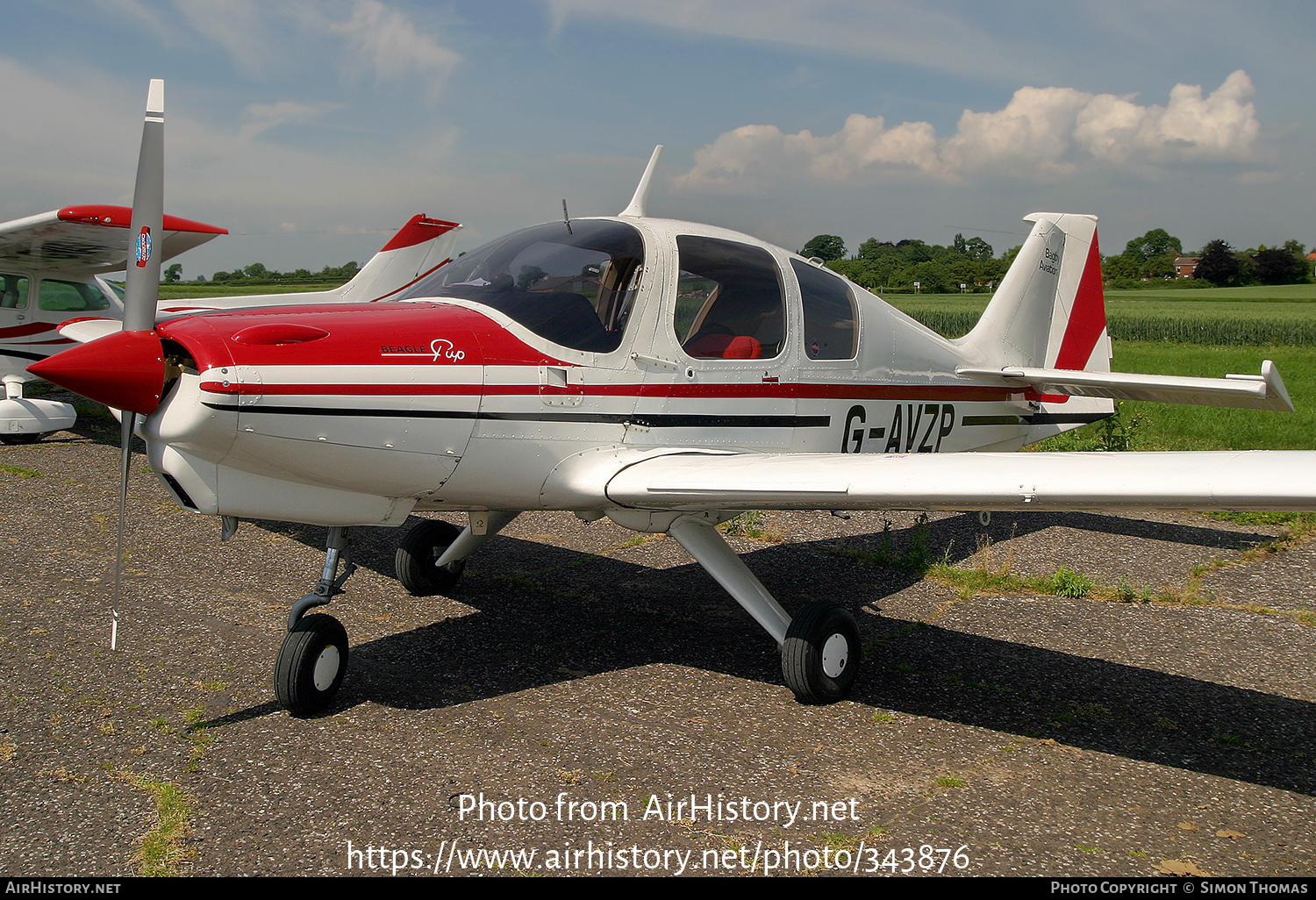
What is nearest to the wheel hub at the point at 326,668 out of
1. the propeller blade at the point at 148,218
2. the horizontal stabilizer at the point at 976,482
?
the horizontal stabilizer at the point at 976,482

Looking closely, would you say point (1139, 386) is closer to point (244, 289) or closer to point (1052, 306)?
point (1052, 306)

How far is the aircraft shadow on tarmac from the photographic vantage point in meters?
4.13

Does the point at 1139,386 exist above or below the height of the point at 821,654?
above

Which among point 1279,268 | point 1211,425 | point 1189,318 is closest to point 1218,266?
point 1279,268

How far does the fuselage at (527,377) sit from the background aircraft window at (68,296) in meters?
11.1

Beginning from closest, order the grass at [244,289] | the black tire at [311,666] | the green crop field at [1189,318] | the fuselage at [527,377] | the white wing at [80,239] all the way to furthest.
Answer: the fuselage at [527,377] < the black tire at [311,666] < the white wing at [80,239] < the grass at [244,289] < the green crop field at [1189,318]

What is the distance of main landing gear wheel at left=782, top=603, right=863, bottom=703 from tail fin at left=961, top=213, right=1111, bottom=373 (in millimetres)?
3222

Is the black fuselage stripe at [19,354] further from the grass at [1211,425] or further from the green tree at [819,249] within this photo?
the grass at [1211,425]

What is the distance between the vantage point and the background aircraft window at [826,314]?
5203mm

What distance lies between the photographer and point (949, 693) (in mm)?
4578

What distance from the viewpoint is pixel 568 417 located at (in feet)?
14.1

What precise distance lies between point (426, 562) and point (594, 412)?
87.6 inches

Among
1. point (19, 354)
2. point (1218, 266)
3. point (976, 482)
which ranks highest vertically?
point (1218, 266)

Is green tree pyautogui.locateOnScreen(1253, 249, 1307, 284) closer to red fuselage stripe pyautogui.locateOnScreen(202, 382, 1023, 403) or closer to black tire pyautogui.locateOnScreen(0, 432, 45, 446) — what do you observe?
red fuselage stripe pyautogui.locateOnScreen(202, 382, 1023, 403)
